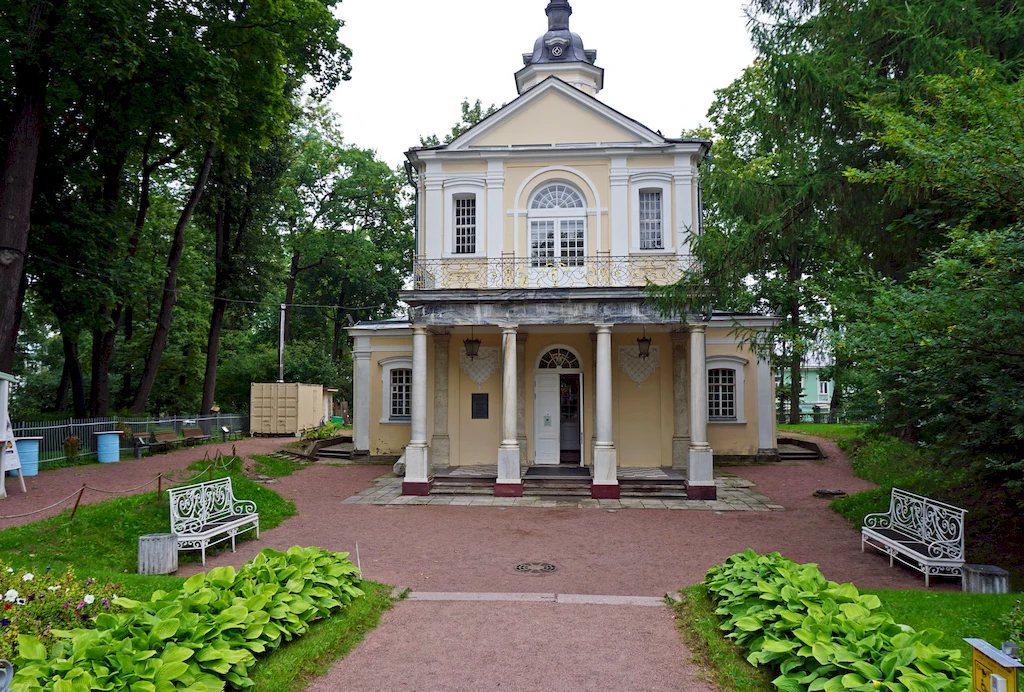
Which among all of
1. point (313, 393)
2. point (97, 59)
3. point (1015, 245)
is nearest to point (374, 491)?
point (97, 59)

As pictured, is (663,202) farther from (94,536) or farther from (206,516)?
(94,536)

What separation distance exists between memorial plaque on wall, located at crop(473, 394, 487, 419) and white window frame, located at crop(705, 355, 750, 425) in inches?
268

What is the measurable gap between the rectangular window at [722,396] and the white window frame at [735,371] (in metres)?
0.10

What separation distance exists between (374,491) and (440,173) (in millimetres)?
7686

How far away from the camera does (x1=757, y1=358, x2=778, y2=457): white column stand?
768 inches

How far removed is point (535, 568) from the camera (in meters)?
8.75

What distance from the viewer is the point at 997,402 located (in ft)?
22.3

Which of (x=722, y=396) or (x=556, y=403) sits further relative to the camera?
(x=722, y=396)

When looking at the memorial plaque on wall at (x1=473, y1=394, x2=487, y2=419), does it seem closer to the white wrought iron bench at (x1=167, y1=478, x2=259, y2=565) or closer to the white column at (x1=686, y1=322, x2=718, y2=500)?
the white column at (x1=686, y1=322, x2=718, y2=500)

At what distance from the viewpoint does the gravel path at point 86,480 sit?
37.1 feet

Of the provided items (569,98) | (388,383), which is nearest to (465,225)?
(569,98)

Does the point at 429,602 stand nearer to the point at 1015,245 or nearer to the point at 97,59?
the point at 1015,245

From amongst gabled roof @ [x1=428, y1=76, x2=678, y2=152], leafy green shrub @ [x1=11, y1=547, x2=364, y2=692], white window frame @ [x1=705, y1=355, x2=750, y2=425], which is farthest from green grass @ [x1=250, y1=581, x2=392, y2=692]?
white window frame @ [x1=705, y1=355, x2=750, y2=425]

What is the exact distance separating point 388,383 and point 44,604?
1452cm
